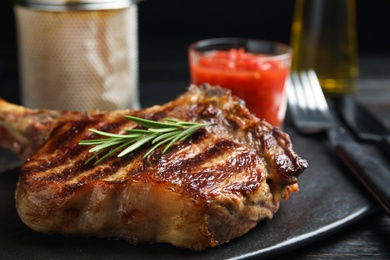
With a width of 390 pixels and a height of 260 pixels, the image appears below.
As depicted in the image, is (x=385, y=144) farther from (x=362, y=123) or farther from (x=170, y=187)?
(x=170, y=187)

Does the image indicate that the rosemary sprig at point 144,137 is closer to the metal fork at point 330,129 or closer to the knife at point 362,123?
the metal fork at point 330,129

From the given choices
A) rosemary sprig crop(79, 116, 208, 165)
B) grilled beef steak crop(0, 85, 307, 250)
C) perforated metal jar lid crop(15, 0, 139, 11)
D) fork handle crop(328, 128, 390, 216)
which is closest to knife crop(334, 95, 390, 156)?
fork handle crop(328, 128, 390, 216)

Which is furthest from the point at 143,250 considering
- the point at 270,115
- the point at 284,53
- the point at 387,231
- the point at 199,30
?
the point at 199,30

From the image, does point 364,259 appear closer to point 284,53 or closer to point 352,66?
point 284,53

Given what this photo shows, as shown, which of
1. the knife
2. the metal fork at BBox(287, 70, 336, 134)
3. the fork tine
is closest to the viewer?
the knife

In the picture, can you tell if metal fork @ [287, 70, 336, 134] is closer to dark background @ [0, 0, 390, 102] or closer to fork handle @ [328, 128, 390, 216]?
fork handle @ [328, 128, 390, 216]

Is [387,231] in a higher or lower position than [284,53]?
lower
